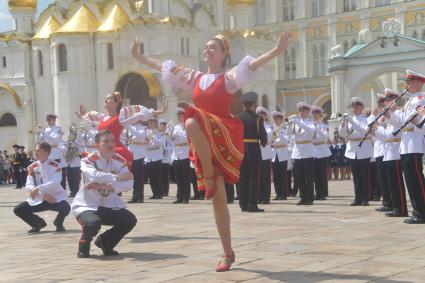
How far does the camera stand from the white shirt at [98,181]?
817 centimetres

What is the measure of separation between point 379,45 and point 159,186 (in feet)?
58.0

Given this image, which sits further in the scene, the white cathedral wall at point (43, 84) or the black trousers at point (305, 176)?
the white cathedral wall at point (43, 84)

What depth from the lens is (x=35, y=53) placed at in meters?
48.9

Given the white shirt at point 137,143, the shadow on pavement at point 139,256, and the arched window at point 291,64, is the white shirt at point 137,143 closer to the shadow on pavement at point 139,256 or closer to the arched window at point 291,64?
the shadow on pavement at point 139,256

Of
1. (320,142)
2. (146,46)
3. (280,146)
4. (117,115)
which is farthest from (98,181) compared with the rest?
(146,46)

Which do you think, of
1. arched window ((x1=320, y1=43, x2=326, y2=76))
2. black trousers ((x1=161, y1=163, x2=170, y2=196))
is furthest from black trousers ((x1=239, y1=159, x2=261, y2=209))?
arched window ((x1=320, y1=43, x2=326, y2=76))

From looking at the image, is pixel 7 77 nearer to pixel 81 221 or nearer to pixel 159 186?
pixel 159 186

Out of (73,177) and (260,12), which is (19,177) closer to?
(73,177)

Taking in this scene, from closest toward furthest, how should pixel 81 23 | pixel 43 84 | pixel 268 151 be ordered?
pixel 268 151 < pixel 81 23 < pixel 43 84

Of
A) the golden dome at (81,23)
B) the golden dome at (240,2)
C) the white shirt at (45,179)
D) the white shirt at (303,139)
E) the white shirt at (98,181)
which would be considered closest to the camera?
the white shirt at (98,181)

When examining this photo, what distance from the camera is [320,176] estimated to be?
15258 mm

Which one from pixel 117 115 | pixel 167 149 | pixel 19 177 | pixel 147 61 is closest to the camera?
pixel 147 61

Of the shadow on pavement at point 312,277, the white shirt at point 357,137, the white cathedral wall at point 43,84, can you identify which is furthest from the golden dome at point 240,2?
the shadow on pavement at point 312,277

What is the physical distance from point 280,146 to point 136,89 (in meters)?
29.8
